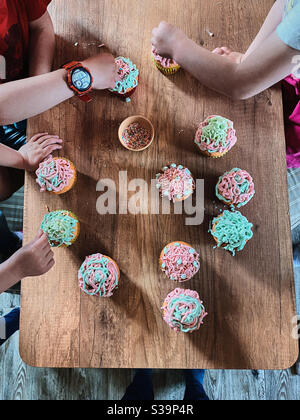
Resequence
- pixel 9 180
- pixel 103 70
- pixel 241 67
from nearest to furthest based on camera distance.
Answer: pixel 241 67 < pixel 103 70 < pixel 9 180

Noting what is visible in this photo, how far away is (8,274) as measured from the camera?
45.6 inches

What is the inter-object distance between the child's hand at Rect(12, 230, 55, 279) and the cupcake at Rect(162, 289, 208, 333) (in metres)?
0.48

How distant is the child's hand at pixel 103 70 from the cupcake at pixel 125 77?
19mm

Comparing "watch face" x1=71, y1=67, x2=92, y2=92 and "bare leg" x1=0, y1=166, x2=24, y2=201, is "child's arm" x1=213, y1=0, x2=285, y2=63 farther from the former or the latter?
"bare leg" x1=0, y1=166, x2=24, y2=201

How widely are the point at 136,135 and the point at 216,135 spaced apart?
12.5 inches

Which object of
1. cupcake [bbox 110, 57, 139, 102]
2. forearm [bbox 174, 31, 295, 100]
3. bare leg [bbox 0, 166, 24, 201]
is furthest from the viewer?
bare leg [bbox 0, 166, 24, 201]

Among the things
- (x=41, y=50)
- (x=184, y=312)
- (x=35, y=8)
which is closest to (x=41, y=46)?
(x=41, y=50)

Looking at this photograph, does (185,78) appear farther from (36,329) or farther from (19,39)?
(36,329)

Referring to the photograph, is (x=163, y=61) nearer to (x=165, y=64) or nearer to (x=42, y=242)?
(x=165, y=64)

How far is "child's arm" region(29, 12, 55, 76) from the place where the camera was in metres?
1.21

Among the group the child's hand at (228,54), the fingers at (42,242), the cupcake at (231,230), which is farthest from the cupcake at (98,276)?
the child's hand at (228,54)

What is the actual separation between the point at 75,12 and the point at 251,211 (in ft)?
3.69

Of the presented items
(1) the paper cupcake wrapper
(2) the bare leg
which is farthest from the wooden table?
(2) the bare leg

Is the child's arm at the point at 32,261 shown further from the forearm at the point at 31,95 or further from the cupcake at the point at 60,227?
the forearm at the point at 31,95
